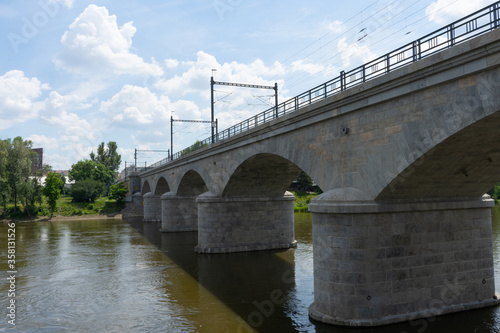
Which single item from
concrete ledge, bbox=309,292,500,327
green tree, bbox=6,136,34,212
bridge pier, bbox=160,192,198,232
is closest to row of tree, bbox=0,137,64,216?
green tree, bbox=6,136,34,212

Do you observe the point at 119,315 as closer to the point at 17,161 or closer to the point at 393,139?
the point at 393,139

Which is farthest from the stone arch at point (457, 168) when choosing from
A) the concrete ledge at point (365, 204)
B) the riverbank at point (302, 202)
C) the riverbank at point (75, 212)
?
the riverbank at point (75, 212)

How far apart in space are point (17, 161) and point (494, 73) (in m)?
61.1

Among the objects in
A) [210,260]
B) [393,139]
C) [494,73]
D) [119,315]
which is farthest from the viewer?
[210,260]

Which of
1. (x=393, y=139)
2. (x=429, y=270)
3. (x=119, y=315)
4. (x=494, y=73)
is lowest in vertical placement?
(x=119, y=315)

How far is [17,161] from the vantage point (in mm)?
56500

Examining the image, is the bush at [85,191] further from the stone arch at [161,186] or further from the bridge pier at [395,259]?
the bridge pier at [395,259]

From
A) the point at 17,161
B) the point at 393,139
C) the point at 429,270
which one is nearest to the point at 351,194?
the point at 393,139

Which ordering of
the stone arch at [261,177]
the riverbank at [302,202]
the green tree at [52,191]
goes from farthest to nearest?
the riverbank at [302,202] → the green tree at [52,191] → the stone arch at [261,177]

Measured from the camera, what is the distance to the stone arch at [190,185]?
121 ft

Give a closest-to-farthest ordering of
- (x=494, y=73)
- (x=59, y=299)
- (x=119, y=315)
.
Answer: (x=494, y=73) < (x=119, y=315) < (x=59, y=299)

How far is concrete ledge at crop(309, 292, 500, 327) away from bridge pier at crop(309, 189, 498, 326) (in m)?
0.03

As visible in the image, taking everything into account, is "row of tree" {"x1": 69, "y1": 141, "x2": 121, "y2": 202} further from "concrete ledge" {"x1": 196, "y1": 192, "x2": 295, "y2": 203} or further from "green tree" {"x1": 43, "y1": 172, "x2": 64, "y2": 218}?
"concrete ledge" {"x1": 196, "y1": 192, "x2": 295, "y2": 203}

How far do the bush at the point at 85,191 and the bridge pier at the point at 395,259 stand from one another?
220 ft
